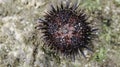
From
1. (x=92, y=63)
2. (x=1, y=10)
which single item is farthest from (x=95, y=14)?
(x=1, y=10)

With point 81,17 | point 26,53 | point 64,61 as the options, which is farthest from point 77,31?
point 26,53

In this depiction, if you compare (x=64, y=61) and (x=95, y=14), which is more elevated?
(x=95, y=14)

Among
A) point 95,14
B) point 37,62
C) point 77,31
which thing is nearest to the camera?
point 77,31

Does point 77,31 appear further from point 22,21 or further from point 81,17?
point 22,21

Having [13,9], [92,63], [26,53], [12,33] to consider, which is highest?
[13,9]

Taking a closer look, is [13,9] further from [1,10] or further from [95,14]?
[95,14]

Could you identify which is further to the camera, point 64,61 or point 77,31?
point 64,61

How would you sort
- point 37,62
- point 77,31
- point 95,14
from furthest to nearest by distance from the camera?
point 95,14, point 37,62, point 77,31
